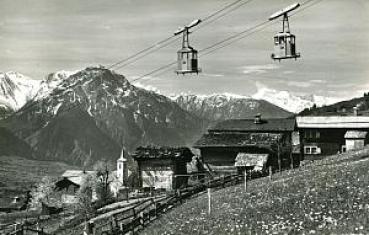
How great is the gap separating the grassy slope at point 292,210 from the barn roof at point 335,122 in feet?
224

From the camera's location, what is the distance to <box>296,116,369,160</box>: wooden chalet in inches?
4333

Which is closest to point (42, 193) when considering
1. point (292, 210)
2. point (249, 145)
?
point (249, 145)

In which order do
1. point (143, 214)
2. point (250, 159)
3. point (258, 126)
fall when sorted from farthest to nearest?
point (258, 126) → point (250, 159) → point (143, 214)

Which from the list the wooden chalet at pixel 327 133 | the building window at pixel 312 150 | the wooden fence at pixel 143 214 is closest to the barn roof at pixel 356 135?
the wooden chalet at pixel 327 133

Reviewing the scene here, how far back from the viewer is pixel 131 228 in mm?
40594

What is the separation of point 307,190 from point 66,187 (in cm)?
13496

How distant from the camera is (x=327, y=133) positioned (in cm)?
11138

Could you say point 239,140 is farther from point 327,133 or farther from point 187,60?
point 187,60

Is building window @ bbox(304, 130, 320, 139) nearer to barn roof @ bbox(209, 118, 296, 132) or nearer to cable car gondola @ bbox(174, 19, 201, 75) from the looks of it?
barn roof @ bbox(209, 118, 296, 132)

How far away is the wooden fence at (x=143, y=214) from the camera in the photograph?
39.0m

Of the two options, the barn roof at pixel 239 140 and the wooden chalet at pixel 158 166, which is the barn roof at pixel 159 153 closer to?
the wooden chalet at pixel 158 166

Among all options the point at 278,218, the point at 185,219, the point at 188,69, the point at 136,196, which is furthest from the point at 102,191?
the point at 278,218

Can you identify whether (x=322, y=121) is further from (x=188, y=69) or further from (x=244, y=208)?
(x=244, y=208)

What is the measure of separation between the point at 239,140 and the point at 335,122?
22086 millimetres
